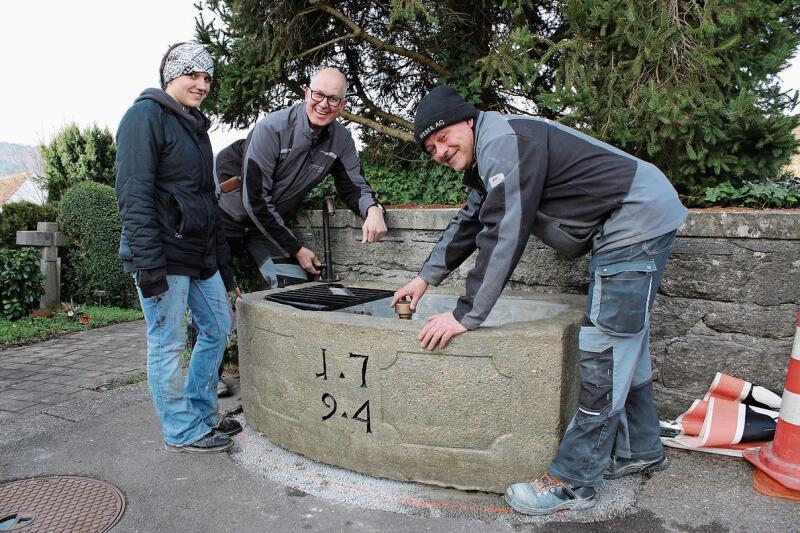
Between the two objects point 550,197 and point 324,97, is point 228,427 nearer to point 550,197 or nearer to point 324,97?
point 324,97

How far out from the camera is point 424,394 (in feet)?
8.30

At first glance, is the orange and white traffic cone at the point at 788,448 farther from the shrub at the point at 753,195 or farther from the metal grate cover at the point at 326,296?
the metal grate cover at the point at 326,296

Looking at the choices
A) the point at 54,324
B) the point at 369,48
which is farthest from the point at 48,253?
the point at 369,48

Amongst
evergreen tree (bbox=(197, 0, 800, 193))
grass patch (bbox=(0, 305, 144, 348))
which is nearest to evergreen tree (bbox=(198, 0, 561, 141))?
evergreen tree (bbox=(197, 0, 800, 193))

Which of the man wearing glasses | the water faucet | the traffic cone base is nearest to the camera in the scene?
the traffic cone base

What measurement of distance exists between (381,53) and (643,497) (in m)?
4.95

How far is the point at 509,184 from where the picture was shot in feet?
7.38

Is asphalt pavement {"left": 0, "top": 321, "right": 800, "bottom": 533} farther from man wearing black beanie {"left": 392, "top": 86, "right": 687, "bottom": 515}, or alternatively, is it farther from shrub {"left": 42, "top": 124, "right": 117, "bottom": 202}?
shrub {"left": 42, "top": 124, "right": 117, "bottom": 202}

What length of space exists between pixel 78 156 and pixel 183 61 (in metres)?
11.2

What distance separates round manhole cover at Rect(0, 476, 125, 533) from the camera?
93.4 inches

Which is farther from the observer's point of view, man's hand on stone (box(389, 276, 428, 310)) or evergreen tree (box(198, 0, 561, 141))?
evergreen tree (box(198, 0, 561, 141))

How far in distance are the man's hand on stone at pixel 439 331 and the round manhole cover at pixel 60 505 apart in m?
1.52

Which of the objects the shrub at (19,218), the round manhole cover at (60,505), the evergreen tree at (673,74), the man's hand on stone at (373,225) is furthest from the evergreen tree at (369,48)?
the shrub at (19,218)

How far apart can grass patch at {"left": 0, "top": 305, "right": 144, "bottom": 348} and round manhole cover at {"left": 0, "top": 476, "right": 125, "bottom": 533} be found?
13.6 ft
